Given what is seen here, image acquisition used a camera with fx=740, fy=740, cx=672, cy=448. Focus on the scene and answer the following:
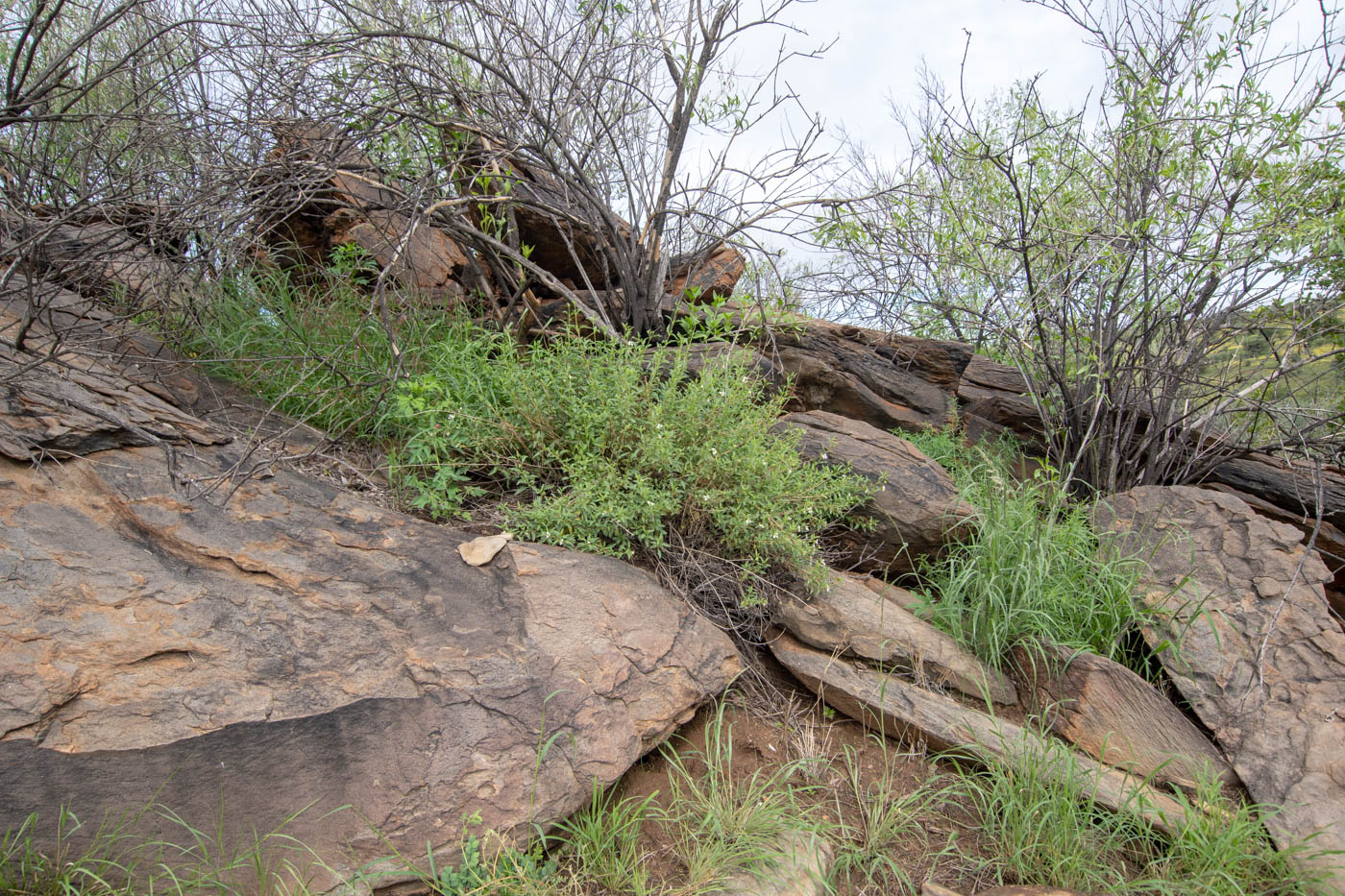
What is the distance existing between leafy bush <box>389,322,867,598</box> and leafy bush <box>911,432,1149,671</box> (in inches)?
25.3

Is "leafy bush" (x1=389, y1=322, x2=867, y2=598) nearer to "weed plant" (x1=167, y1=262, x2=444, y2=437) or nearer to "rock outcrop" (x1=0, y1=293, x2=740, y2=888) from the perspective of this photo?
"rock outcrop" (x1=0, y1=293, x2=740, y2=888)

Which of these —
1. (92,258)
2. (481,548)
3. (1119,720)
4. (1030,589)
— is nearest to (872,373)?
(1030,589)

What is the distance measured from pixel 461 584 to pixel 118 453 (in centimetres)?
144

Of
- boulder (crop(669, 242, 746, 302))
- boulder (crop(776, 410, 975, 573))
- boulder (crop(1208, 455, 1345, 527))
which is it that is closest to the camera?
boulder (crop(776, 410, 975, 573))

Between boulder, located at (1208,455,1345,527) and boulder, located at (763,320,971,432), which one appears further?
boulder, located at (763,320,971,432)

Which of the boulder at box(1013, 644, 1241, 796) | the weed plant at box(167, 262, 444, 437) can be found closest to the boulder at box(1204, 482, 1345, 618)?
the boulder at box(1013, 644, 1241, 796)

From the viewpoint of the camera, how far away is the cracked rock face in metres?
2.02

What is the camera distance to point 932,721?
2.87 metres

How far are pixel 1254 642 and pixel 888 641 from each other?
1.59 metres

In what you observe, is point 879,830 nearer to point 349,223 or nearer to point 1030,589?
point 1030,589

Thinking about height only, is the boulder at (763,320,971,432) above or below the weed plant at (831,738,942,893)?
above

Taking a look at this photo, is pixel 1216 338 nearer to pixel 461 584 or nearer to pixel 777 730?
pixel 777 730

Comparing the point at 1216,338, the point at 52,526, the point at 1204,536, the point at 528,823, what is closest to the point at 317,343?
the point at 52,526

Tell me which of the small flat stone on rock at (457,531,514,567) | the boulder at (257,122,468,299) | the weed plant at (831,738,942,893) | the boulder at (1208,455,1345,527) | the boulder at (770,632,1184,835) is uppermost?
the boulder at (257,122,468,299)
